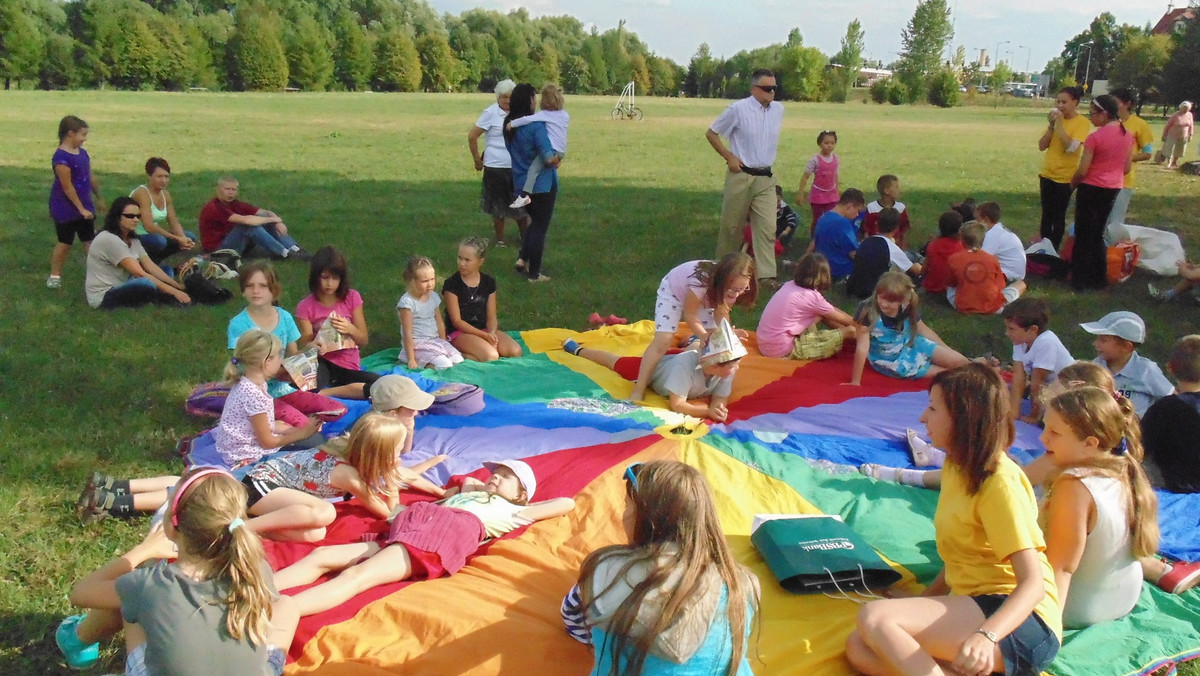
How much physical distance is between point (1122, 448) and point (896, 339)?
3.22 metres

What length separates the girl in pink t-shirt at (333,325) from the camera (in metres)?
6.98

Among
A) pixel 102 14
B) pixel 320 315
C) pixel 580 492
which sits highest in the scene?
pixel 102 14

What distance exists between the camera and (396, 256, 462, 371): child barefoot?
24.4ft

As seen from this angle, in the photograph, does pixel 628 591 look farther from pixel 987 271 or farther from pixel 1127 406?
pixel 987 271

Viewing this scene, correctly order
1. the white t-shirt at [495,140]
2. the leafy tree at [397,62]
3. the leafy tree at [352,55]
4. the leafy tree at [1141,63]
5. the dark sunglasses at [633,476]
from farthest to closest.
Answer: the leafy tree at [397,62], the leafy tree at [352,55], the leafy tree at [1141,63], the white t-shirt at [495,140], the dark sunglasses at [633,476]

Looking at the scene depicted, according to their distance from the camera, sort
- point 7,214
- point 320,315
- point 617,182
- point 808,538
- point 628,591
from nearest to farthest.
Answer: point 628,591, point 808,538, point 320,315, point 7,214, point 617,182

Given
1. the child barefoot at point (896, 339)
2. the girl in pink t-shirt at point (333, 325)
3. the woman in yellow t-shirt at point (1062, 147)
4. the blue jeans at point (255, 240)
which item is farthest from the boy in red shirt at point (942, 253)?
the blue jeans at point (255, 240)

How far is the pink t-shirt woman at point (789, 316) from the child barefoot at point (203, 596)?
515 cm

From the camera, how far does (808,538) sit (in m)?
4.43

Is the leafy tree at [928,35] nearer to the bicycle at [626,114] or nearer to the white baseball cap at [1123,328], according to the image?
the bicycle at [626,114]

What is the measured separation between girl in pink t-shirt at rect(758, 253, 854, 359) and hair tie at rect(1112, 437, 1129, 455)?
356 cm

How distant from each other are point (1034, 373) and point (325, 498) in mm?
4869

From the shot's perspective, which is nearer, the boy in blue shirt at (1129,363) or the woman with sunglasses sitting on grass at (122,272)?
the boy in blue shirt at (1129,363)

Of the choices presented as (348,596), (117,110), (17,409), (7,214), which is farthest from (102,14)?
(348,596)
